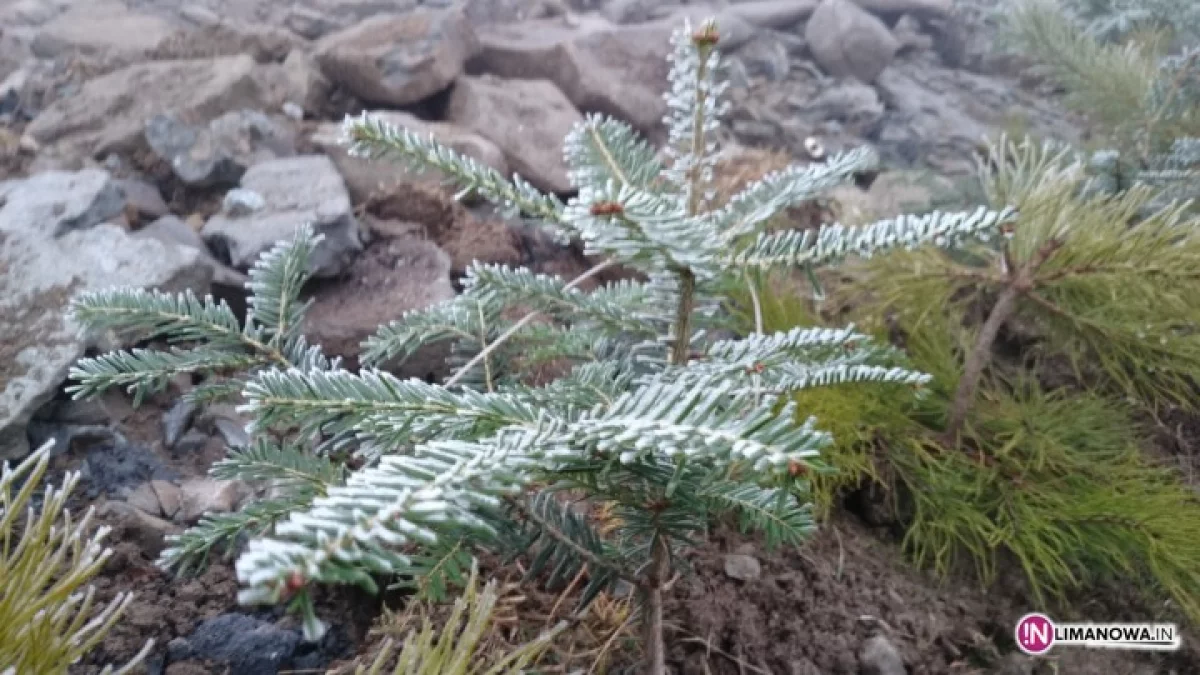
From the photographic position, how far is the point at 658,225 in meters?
0.56

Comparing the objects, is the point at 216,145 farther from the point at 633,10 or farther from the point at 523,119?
the point at 633,10

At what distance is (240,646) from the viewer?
34.1 inches

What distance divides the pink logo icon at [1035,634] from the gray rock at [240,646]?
906 millimetres

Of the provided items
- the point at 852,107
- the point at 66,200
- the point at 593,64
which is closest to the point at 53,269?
the point at 66,200

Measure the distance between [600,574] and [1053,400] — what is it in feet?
3.36

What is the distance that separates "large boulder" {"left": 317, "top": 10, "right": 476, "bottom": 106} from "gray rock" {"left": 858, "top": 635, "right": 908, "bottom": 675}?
5.89 ft

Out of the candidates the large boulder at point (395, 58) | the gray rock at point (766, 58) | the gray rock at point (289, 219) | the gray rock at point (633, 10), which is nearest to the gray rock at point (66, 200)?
the gray rock at point (289, 219)

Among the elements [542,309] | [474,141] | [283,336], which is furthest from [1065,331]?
[474,141]

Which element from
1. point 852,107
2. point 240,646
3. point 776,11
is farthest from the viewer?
point 776,11

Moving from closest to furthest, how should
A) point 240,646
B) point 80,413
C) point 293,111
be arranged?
point 240,646 < point 80,413 < point 293,111

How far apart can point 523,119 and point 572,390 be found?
1656mm

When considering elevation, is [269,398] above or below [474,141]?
above

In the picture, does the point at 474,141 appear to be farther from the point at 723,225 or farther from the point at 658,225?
the point at 658,225

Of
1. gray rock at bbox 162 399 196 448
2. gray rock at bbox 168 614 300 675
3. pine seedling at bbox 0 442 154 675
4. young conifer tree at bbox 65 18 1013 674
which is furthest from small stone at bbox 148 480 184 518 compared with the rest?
pine seedling at bbox 0 442 154 675
